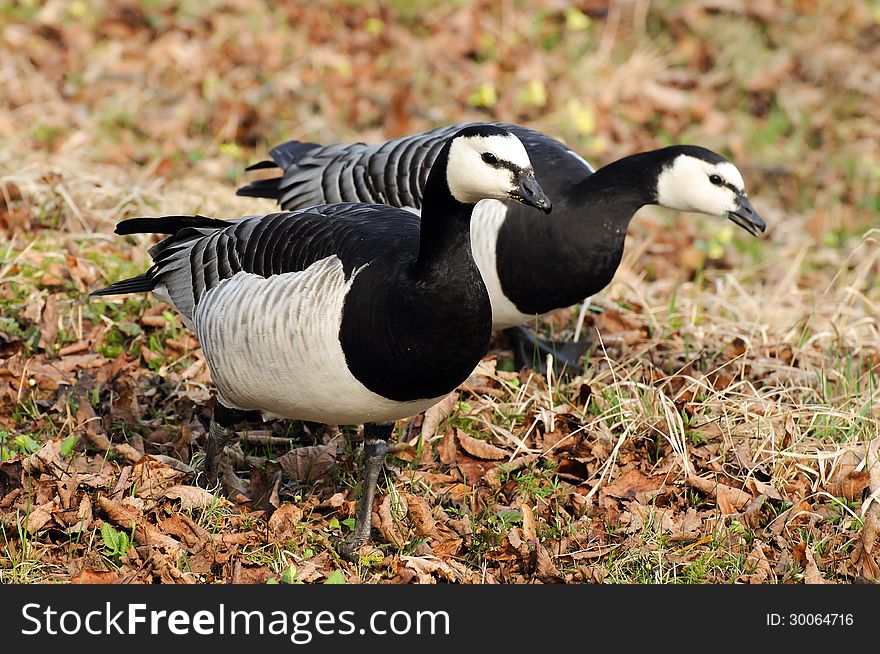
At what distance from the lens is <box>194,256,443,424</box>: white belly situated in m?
4.47

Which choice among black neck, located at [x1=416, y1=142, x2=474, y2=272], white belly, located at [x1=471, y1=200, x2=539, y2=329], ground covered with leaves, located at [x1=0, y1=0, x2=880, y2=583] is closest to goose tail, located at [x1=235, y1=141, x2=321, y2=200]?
ground covered with leaves, located at [x1=0, y1=0, x2=880, y2=583]

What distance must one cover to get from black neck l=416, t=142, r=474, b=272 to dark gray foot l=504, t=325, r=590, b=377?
1.94 meters

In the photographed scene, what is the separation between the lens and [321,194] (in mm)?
6855

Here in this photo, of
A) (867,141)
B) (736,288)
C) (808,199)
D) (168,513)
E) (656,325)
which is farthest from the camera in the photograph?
(867,141)

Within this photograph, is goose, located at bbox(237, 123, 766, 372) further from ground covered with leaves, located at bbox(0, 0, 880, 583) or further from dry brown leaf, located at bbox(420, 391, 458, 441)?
dry brown leaf, located at bbox(420, 391, 458, 441)

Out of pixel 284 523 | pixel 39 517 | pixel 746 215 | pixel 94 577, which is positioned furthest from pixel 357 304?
pixel 746 215

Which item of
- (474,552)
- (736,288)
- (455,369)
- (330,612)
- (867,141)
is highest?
(867,141)

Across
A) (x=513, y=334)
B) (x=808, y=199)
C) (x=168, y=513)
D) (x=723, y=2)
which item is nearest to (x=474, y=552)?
(x=168, y=513)

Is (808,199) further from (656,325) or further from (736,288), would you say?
(656,325)

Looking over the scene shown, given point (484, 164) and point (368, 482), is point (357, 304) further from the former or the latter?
point (368, 482)

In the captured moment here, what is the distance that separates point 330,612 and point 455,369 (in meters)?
1.11

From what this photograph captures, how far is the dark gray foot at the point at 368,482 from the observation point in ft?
16.2

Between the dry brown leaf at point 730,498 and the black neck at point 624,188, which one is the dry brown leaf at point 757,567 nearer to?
the dry brown leaf at point 730,498

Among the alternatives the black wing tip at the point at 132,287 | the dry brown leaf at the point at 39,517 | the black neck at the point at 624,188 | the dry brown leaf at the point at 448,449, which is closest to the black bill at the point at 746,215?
the black neck at the point at 624,188
